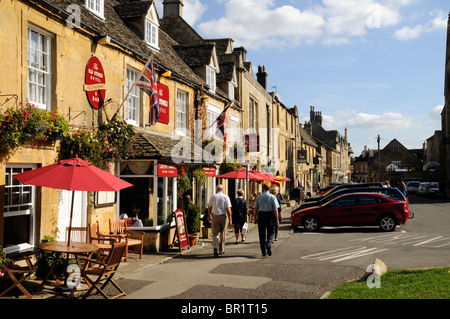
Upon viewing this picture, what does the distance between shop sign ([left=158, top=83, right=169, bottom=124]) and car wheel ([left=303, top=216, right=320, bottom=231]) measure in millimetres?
6964

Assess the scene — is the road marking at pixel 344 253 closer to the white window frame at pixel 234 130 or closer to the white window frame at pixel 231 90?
the white window frame at pixel 234 130

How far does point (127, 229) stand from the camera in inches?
488

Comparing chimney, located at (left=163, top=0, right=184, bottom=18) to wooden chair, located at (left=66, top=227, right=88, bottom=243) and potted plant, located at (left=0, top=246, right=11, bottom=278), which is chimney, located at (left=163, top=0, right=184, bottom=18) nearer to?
wooden chair, located at (left=66, top=227, right=88, bottom=243)

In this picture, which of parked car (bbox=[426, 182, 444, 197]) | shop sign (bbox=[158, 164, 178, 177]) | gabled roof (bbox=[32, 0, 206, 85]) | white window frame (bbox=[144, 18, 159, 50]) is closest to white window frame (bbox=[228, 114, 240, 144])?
gabled roof (bbox=[32, 0, 206, 85])

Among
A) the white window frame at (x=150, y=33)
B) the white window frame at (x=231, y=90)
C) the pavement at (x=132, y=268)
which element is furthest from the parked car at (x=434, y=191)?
the white window frame at (x=150, y=33)

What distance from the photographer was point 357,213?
17.0m

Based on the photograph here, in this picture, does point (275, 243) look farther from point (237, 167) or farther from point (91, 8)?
point (91, 8)

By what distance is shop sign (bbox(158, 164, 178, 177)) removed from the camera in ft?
40.8

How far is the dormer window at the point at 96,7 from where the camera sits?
519 inches

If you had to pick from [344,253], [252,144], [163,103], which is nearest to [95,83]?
[163,103]

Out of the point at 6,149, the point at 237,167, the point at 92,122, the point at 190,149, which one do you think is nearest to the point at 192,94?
the point at 190,149

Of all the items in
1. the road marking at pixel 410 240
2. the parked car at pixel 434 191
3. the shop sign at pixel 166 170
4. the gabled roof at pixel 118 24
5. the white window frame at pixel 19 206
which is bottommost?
the road marking at pixel 410 240

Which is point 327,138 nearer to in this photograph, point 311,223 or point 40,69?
point 311,223

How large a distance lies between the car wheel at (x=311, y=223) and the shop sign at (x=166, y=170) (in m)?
6.59
